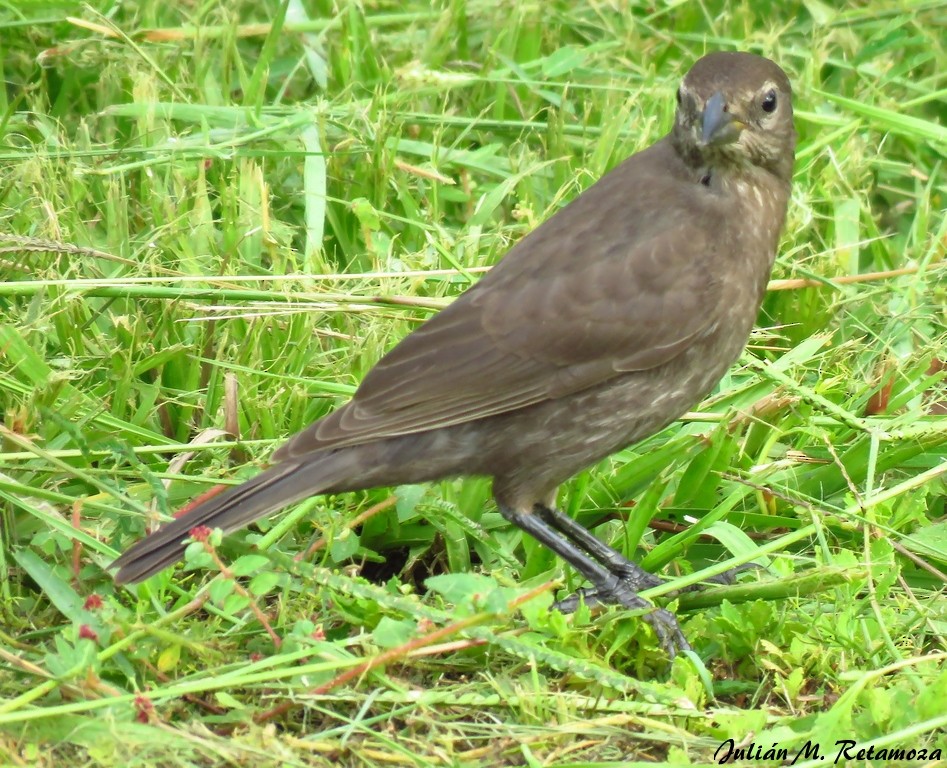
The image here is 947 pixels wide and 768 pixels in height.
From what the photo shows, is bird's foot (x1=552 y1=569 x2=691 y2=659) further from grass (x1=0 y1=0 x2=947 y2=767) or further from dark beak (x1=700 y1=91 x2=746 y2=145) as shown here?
dark beak (x1=700 y1=91 x2=746 y2=145)

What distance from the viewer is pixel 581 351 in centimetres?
399

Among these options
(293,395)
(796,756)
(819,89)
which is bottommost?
(796,756)

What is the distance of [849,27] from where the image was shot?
6.38 metres

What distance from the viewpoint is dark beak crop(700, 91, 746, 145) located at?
406 cm

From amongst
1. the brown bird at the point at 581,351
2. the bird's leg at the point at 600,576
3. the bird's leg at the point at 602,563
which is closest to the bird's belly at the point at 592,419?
the brown bird at the point at 581,351

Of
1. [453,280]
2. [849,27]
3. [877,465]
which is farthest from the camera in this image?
[849,27]

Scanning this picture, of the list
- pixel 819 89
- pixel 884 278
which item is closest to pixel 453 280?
pixel 884 278

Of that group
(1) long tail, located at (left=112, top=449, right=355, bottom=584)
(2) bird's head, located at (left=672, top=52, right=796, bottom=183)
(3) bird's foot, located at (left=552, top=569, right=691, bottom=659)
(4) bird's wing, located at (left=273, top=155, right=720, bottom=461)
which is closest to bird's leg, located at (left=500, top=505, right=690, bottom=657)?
(3) bird's foot, located at (left=552, top=569, right=691, bottom=659)

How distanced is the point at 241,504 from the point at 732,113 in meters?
1.74

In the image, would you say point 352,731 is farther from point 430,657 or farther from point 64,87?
point 64,87

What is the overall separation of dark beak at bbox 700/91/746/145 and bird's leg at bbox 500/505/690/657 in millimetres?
1152

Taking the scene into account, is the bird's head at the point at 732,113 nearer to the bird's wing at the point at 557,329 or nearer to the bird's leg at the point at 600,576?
the bird's wing at the point at 557,329

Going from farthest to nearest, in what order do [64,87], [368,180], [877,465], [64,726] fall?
[64,87]
[368,180]
[877,465]
[64,726]

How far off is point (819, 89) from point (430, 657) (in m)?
3.27
